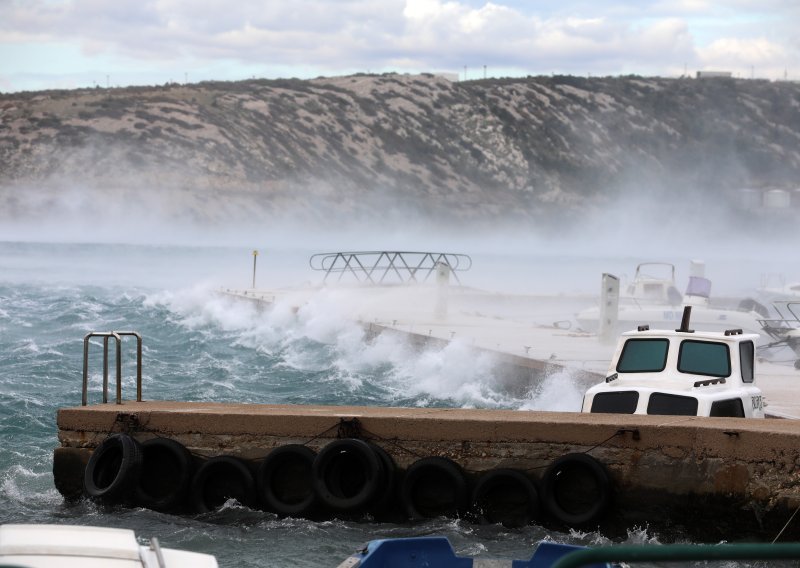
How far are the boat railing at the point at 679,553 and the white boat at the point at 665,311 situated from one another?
22.7 m

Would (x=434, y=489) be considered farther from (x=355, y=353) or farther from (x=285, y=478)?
(x=355, y=353)

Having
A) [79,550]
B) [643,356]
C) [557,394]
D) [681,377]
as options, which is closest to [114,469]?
[643,356]

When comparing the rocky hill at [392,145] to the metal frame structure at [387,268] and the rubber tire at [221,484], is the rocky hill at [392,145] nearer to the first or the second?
the metal frame structure at [387,268]

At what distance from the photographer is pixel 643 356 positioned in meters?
15.3

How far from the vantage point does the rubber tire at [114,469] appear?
13102 millimetres

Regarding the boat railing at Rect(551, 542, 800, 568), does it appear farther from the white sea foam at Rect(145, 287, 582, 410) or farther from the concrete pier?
the white sea foam at Rect(145, 287, 582, 410)

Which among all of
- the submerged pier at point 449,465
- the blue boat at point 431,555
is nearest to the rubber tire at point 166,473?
the submerged pier at point 449,465

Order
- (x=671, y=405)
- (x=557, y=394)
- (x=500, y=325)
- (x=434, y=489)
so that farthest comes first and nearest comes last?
(x=500, y=325)
(x=557, y=394)
(x=671, y=405)
(x=434, y=489)

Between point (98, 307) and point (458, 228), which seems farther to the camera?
point (458, 228)

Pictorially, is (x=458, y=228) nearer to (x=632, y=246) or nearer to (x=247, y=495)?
(x=632, y=246)

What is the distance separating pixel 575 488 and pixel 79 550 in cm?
689

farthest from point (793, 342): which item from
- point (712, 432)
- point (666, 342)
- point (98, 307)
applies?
point (98, 307)

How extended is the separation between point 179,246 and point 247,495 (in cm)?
8838

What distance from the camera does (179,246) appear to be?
100 m
